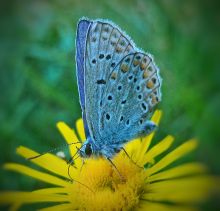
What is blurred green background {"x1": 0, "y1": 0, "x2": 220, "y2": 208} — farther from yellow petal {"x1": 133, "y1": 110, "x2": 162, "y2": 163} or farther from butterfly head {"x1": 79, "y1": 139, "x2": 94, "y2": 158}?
butterfly head {"x1": 79, "y1": 139, "x2": 94, "y2": 158}

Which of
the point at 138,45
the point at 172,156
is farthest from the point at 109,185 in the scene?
Result: the point at 138,45

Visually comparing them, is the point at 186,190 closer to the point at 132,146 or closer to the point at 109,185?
the point at 109,185

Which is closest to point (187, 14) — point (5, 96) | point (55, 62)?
point (55, 62)

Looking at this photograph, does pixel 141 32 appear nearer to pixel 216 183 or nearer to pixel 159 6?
pixel 159 6

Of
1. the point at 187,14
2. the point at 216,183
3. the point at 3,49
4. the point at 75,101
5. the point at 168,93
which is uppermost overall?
the point at 3,49

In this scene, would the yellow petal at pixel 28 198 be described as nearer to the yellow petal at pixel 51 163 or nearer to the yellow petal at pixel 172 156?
the yellow petal at pixel 51 163

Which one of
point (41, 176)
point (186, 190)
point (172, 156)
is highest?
point (41, 176)
